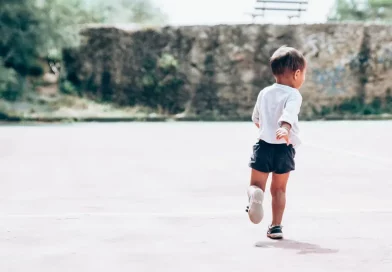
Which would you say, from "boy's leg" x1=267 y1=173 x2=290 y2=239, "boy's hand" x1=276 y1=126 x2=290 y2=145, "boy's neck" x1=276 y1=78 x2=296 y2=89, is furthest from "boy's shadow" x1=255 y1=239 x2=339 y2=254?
"boy's neck" x1=276 y1=78 x2=296 y2=89

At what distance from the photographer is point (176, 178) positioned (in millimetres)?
8711

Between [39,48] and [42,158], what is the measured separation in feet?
50.5

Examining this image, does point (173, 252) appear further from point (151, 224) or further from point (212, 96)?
point (212, 96)

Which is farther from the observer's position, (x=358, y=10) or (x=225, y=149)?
(x=358, y=10)

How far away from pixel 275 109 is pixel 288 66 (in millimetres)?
293

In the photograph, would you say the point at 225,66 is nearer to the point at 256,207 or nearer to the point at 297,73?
the point at 297,73

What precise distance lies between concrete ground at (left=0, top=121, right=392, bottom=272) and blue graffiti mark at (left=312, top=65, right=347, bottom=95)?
17.0 m

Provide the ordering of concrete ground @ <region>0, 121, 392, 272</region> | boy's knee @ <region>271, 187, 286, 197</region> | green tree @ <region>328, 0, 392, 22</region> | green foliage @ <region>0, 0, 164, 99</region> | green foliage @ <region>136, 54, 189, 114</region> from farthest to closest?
green tree @ <region>328, 0, 392, 22</region> → green foliage @ <region>136, 54, 189, 114</region> → green foliage @ <region>0, 0, 164, 99</region> → boy's knee @ <region>271, 187, 286, 197</region> → concrete ground @ <region>0, 121, 392, 272</region>

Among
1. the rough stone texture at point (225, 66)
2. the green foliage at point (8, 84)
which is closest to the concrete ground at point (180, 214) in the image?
the green foliage at point (8, 84)

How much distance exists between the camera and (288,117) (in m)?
4.91

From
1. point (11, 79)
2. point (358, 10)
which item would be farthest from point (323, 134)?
point (358, 10)

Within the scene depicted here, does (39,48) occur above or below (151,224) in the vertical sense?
above

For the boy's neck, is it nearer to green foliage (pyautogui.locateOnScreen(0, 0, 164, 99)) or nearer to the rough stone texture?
green foliage (pyautogui.locateOnScreen(0, 0, 164, 99))

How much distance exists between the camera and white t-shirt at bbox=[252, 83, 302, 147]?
504 centimetres
